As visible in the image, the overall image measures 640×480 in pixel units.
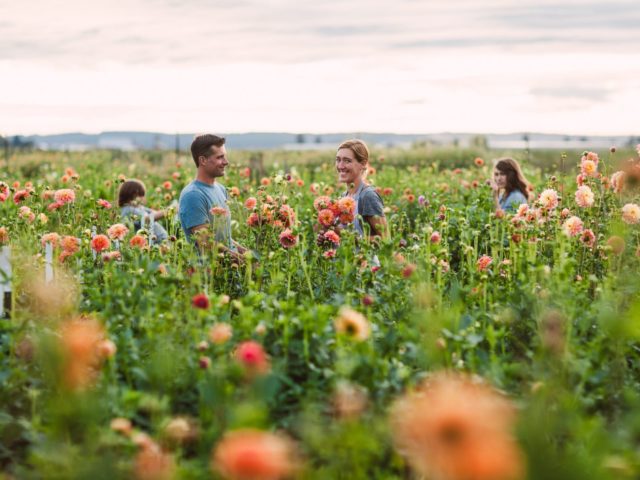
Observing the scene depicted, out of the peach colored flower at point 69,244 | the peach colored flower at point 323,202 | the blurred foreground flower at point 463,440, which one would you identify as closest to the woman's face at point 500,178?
the peach colored flower at point 323,202

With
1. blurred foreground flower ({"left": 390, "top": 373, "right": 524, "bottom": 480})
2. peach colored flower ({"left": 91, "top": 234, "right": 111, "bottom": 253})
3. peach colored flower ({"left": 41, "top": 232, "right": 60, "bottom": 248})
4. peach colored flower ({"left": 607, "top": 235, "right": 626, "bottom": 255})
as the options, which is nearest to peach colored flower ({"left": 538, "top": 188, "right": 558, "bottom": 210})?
peach colored flower ({"left": 607, "top": 235, "right": 626, "bottom": 255})

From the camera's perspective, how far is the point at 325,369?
3.58 m

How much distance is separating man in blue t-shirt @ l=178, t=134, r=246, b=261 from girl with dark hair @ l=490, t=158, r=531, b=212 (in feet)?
10.4

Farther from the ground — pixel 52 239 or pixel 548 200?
pixel 548 200

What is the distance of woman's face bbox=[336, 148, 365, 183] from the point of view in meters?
6.02

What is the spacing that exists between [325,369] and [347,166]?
8.75ft

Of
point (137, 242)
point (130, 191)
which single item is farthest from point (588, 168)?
point (130, 191)

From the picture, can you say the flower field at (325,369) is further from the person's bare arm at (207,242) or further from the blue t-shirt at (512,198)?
the blue t-shirt at (512,198)

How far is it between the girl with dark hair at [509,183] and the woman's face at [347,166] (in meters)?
2.48

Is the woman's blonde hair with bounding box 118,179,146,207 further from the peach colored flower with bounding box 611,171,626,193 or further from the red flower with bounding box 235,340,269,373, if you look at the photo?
the red flower with bounding box 235,340,269,373

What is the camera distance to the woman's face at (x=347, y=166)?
19.7 ft

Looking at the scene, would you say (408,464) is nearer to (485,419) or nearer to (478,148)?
(485,419)

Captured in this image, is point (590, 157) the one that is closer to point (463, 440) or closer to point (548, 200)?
point (548, 200)

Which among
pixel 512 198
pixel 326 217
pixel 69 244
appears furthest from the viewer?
pixel 512 198
